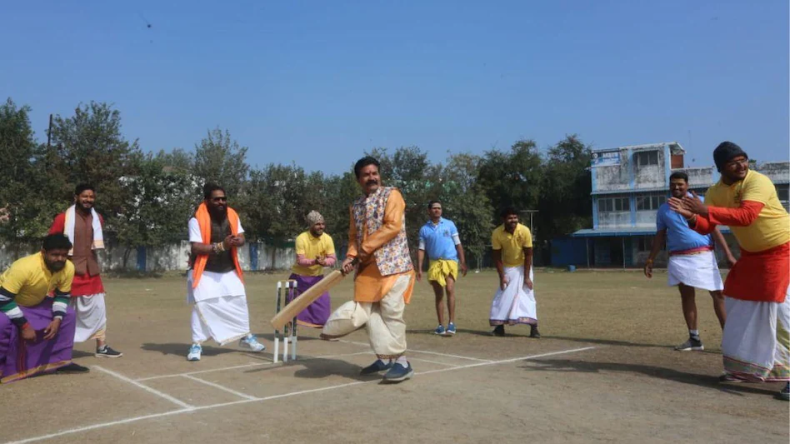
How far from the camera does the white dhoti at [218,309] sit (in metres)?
7.71

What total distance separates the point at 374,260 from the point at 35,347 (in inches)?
140

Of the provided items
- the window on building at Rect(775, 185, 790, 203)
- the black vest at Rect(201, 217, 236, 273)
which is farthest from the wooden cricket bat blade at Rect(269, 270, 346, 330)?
the window on building at Rect(775, 185, 790, 203)

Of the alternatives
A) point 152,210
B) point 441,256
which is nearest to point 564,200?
point 152,210

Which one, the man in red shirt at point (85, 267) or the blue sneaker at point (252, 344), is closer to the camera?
the man in red shirt at point (85, 267)

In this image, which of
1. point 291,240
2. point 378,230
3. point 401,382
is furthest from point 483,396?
point 291,240

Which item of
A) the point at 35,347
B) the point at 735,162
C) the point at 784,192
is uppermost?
the point at 784,192

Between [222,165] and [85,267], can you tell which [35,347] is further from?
[222,165]

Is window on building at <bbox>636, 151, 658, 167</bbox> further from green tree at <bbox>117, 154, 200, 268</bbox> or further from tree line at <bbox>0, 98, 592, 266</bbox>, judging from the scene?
green tree at <bbox>117, 154, 200, 268</bbox>

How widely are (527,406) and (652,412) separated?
940 millimetres

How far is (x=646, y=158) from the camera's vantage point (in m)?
48.9

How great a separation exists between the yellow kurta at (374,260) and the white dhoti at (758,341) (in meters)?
3.00

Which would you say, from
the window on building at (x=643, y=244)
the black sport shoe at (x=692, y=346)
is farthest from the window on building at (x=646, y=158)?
the black sport shoe at (x=692, y=346)

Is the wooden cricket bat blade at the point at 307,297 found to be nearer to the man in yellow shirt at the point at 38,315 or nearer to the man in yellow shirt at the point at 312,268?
the man in yellow shirt at the point at 38,315

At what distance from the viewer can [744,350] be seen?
18.8ft
